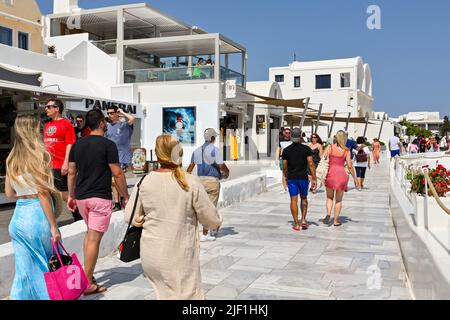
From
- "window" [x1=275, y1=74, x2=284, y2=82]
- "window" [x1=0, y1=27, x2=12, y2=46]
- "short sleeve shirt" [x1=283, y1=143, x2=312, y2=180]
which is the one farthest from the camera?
"window" [x1=275, y1=74, x2=284, y2=82]

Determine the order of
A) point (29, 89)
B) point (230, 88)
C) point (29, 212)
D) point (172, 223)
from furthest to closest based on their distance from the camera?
point (230, 88)
point (29, 89)
point (29, 212)
point (172, 223)

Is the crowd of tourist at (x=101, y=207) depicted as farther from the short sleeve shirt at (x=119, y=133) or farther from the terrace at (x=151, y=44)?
the terrace at (x=151, y=44)

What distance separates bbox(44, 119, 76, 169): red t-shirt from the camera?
5.25 m

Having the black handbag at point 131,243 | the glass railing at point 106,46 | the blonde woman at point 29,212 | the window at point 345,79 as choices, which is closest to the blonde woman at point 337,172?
the black handbag at point 131,243

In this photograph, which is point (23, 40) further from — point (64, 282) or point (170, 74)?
point (64, 282)

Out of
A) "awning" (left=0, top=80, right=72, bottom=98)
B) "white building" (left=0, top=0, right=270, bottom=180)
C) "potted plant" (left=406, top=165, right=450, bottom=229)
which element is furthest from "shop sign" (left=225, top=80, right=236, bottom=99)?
"potted plant" (left=406, top=165, right=450, bottom=229)

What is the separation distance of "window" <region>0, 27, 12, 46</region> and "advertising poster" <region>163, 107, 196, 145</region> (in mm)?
7595

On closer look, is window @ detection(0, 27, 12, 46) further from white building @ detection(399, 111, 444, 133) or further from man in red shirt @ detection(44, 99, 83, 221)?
white building @ detection(399, 111, 444, 133)

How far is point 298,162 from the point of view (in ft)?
24.5

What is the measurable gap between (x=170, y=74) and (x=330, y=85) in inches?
1066

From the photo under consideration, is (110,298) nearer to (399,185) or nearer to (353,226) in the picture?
(353,226)

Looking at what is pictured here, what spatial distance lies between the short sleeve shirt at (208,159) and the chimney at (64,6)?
22.9m

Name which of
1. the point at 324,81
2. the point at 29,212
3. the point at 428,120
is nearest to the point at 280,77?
the point at 324,81
